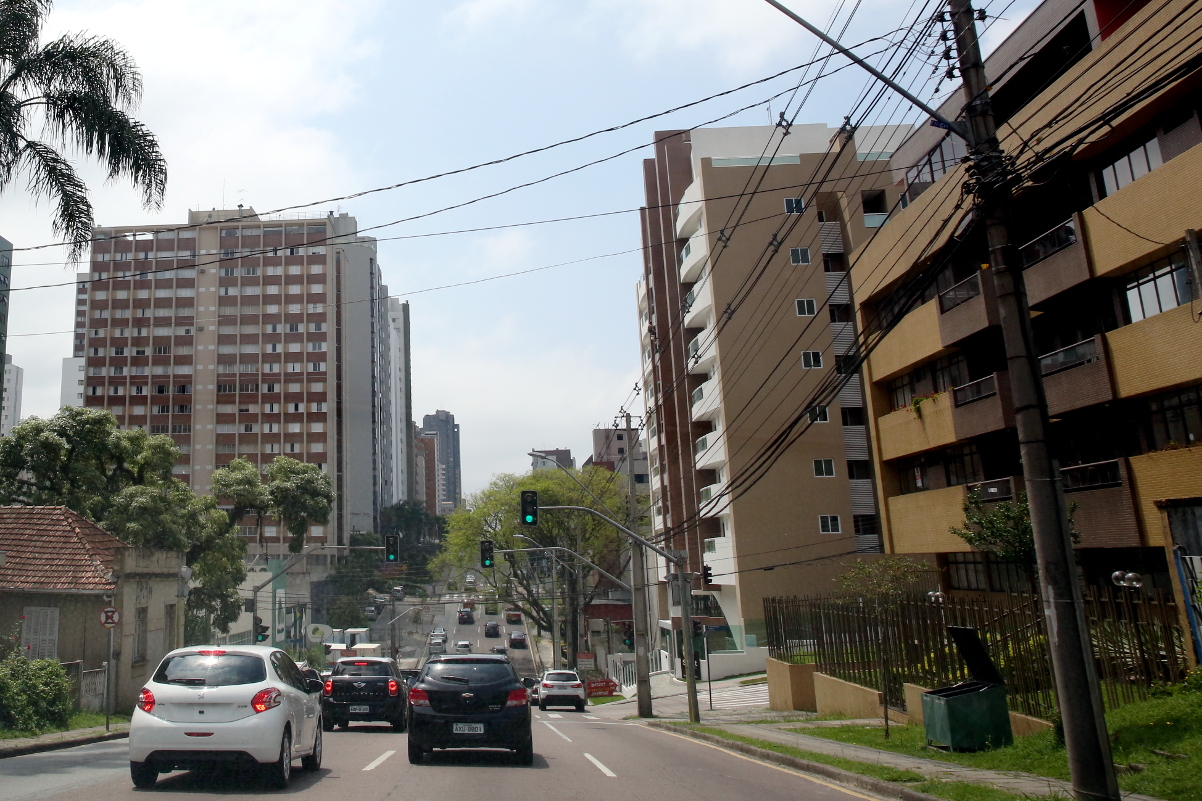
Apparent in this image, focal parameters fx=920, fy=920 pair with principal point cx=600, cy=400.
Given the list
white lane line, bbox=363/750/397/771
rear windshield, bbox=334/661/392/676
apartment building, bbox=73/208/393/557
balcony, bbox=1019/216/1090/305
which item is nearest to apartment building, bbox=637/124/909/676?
balcony, bbox=1019/216/1090/305

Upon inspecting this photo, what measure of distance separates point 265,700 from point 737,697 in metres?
26.6

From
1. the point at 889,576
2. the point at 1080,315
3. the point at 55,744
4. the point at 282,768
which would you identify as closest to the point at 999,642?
the point at 1080,315

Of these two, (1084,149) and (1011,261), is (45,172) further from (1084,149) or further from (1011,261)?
(1084,149)

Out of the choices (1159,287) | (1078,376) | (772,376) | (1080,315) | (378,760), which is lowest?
(378,760)

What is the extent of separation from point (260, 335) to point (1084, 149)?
7946cm

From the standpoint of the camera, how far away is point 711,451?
4638cm

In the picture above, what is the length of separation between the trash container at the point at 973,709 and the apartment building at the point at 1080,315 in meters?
3.11

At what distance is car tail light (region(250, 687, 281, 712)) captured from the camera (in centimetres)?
Result: 954

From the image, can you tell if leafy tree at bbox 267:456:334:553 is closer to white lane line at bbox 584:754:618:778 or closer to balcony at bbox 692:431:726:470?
balcony at bbox 692:431:726:470

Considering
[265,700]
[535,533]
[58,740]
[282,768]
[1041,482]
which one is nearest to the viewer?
[1041,482]

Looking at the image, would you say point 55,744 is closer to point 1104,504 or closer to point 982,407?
point 1104,504

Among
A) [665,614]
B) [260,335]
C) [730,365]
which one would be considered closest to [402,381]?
[260,335]

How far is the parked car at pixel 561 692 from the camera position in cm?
3628

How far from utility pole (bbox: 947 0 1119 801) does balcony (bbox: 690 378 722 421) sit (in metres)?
34.9
